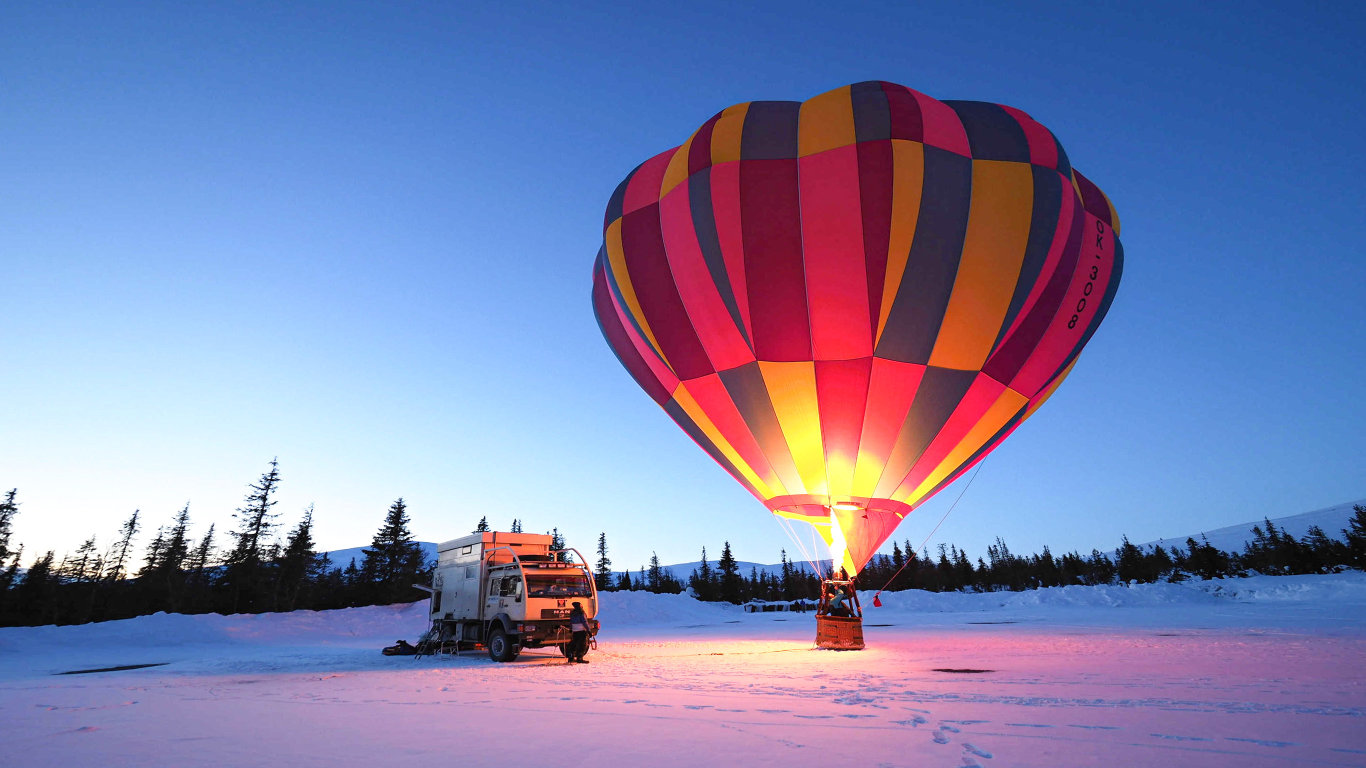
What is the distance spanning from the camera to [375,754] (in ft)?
13.1

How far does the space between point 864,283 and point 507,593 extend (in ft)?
27.9

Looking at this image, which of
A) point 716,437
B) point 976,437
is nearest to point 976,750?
point 716,437

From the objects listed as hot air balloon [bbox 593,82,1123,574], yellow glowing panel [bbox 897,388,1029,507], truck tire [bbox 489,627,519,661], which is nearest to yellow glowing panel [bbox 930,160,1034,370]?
hot air balloon [bbox 593,82,1123,574]

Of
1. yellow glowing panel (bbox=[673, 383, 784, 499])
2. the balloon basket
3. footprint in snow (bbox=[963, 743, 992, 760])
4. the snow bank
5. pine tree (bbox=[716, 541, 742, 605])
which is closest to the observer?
footprint in snow (bbox=[963, 743, 992, 760])

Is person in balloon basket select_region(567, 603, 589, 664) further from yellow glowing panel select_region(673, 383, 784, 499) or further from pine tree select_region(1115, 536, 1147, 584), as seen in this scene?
pine tree select_region(1115, 536, 1147, 584)

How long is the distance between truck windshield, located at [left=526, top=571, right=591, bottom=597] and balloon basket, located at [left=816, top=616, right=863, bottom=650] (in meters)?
4.61

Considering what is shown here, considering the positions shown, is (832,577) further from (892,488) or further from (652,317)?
(652,317)

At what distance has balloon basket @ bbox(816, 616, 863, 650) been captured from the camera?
1154 cm

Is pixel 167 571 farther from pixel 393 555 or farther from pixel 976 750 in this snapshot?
pixel 976 750

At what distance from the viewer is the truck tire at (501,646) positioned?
1120 centimetres

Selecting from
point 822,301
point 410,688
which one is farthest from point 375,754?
point 822,301

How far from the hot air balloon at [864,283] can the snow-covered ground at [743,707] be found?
3.44m

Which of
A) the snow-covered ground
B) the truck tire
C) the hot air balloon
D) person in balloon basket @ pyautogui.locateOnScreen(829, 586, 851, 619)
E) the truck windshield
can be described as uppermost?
the hot air balloon

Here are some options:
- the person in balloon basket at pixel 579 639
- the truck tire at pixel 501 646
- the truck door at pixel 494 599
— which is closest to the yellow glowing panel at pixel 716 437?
the person in balloon basket at pixel 579 639
